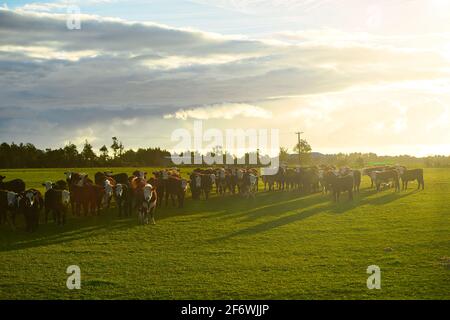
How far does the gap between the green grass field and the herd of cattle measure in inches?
32.4

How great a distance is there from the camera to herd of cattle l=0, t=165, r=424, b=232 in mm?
20641

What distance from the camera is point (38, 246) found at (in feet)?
55.1

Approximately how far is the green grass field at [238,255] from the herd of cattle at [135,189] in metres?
0.82

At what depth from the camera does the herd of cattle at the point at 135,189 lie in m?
20.6

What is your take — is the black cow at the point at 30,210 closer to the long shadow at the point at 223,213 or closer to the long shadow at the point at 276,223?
the long shadow at the point at 223,213

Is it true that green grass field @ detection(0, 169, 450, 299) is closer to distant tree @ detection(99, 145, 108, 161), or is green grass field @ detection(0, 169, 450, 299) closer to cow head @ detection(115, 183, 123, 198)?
cow head @ detection(115, 183, 123, 198)

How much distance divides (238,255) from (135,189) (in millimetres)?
9419

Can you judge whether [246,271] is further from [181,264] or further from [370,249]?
[370,249]
